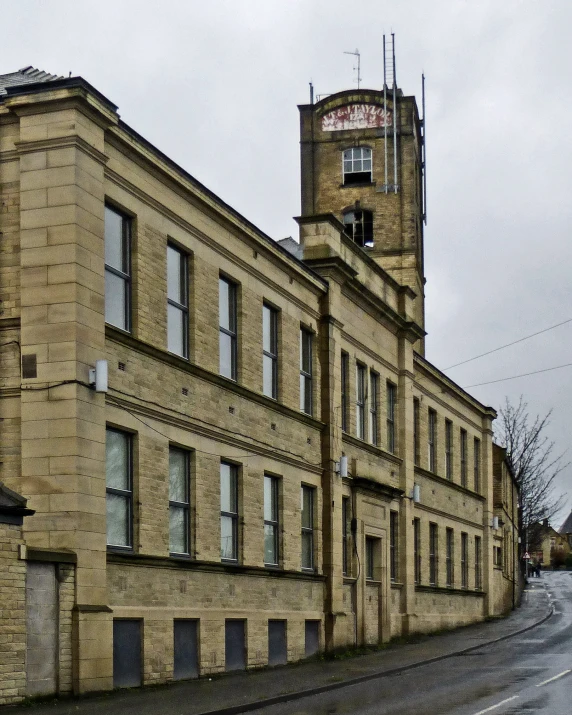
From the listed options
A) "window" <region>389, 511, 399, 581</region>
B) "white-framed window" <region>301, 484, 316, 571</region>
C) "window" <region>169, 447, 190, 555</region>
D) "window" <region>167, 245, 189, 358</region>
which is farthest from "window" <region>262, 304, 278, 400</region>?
"window" <region>389, 511, 399, 581</region>

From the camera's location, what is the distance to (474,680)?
77.6 feet

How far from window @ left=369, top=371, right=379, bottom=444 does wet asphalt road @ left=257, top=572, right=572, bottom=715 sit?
723cm

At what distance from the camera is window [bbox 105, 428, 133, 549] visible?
869 inches

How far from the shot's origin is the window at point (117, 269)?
22.7 meters

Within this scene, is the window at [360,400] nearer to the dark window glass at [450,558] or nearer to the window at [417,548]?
the window at [417,548]

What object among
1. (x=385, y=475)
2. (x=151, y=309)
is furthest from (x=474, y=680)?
(x=385, y=475)

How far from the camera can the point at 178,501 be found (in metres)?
24.8

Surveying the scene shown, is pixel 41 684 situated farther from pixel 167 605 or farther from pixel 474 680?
pixel 474 680

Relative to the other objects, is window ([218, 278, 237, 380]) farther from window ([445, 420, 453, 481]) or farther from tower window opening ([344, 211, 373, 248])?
tower window opening ([344, 211, 373, 248])

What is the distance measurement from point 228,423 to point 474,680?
7.13 metres

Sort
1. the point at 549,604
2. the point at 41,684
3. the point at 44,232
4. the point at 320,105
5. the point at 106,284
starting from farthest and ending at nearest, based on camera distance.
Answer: the point at 320,105 → the point at 549,604 → the point at 106,284 → the point at 44,232 → the point at 41,684

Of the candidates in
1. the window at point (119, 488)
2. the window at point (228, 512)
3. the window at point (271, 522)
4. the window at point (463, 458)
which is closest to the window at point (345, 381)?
the window at point (271, 522)

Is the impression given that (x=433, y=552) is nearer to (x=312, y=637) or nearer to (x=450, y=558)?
(x=450, y=558)

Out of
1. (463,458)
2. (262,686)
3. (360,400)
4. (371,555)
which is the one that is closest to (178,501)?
(262,686)
